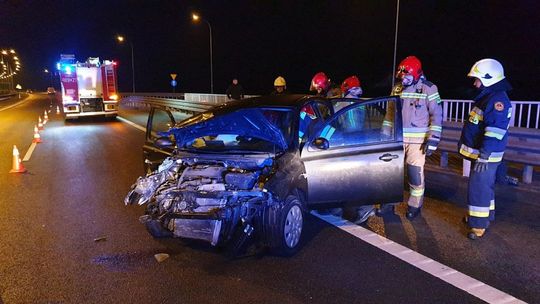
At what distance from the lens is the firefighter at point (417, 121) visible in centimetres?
584

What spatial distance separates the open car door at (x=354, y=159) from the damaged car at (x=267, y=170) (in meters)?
0.01

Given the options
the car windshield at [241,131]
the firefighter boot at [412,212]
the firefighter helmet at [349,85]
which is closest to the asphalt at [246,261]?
the firefighter boot at [412,212]

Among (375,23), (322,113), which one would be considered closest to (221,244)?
(322,113)

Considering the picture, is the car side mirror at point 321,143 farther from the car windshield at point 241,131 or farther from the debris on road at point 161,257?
the debris on road at point 161,257

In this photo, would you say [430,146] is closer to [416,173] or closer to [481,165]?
[416,173]

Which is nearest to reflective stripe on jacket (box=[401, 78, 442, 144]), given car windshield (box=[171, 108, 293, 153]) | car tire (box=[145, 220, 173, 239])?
car windshield (box=[171, 108, 293, 153])

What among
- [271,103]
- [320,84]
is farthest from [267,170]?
[320,84]

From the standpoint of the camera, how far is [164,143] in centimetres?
569

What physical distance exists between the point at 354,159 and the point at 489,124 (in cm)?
141

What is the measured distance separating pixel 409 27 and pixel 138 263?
222 ft

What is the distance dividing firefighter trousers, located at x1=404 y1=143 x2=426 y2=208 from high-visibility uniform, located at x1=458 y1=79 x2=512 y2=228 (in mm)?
705

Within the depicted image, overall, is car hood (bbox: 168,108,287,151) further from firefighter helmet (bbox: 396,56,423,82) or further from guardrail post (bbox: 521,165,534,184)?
guardrail post (bbox: 521,165,534,184)

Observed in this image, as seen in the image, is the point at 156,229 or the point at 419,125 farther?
the point at 419,125

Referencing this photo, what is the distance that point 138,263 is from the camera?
4590 millimetres
